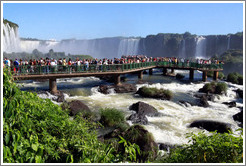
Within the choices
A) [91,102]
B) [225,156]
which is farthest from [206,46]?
[225,156]

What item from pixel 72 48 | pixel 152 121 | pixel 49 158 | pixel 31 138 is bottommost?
pixel 152 121

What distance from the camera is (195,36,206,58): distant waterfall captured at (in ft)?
256

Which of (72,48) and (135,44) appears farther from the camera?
(72,48)

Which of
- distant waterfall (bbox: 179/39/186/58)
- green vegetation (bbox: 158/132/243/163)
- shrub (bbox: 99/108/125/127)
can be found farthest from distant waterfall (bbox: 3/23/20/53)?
green vegetation (bbox: 158/132/243/163)

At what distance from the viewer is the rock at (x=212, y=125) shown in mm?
11898

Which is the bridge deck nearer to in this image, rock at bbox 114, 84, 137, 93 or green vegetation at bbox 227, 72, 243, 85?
rock at bbox 114, 84, 137, 93

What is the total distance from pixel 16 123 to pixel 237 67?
5702 centimetres

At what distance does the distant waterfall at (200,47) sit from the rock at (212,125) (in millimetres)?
69487

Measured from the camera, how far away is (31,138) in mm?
3775

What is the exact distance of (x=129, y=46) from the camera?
87.2 meters

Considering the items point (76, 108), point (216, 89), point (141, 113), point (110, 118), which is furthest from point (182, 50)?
point (110, 118)

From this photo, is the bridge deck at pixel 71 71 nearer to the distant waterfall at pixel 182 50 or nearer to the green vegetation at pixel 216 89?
the green vegetation at pixel 216 89

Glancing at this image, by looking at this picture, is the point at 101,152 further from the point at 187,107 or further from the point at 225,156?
the point at 187,107

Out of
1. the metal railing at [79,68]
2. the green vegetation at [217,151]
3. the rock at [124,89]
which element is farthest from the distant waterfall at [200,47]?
the green vegetation at [217,151]
